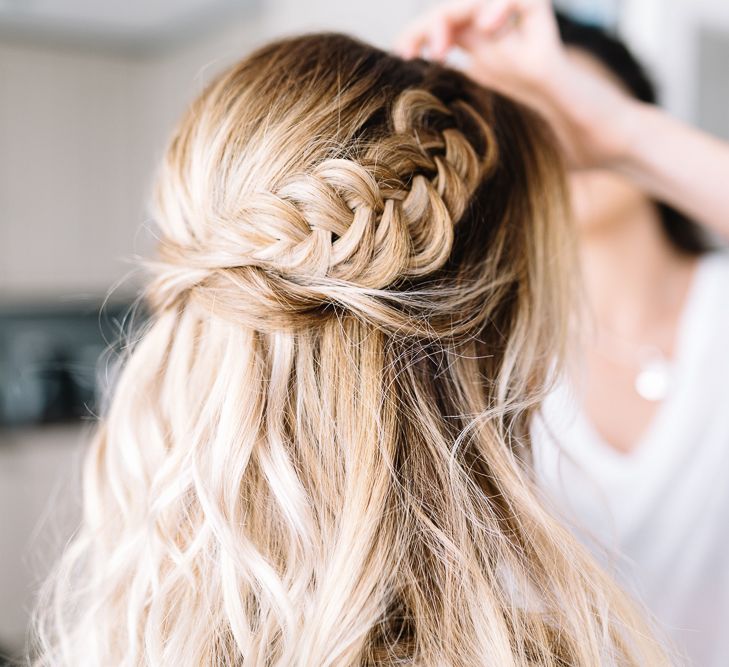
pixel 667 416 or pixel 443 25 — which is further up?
pixel 443 25

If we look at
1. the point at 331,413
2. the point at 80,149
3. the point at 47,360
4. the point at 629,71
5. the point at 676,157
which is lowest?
the point at 47,360

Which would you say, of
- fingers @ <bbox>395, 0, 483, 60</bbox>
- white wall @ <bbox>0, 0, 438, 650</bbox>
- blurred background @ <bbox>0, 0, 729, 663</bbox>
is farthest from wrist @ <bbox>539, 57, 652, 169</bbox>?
white wall @ <bbox>0, 0, 438, 650</bbox>

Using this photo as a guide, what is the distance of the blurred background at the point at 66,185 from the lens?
234cm

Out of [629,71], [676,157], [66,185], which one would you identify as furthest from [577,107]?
[66,185]

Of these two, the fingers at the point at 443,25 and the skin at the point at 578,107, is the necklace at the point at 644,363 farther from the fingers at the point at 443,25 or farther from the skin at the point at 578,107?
the fingers at the point at 443,25

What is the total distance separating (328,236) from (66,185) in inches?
99.4

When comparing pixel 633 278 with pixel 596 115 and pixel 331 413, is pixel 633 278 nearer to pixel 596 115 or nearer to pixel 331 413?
pixel 596 115

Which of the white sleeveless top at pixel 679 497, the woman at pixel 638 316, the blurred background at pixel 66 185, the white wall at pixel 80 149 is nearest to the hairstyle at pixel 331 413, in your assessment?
the woman at pixel 638 316

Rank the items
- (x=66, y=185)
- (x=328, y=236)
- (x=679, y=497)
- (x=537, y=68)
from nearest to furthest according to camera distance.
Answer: (x=328, y=236)
(x=537, y=68)
(x=679, y=497)
(x=66, y=185)

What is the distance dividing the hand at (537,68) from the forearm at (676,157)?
1cm

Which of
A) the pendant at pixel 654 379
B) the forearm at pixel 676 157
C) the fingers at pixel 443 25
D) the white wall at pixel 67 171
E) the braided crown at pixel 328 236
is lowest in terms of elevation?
the white wall at pixel 67 171

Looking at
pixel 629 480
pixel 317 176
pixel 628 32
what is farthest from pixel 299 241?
pixel 628 32

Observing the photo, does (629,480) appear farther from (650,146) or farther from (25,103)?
(25,103)

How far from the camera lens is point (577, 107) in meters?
0.83
